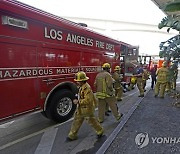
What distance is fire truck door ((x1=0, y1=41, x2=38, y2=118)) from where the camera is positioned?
4.16m

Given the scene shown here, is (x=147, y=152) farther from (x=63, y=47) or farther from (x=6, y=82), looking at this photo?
(x=63, y=47)

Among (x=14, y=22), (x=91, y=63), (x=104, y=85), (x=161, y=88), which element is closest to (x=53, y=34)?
(x=14, y=22)

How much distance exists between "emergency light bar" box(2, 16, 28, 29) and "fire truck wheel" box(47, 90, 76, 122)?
1.98 metres

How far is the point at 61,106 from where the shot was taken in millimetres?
5930

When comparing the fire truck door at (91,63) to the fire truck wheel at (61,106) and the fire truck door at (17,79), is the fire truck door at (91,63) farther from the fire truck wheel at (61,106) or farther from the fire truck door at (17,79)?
the fire truck door at (17,79)

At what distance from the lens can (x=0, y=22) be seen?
4035 mm

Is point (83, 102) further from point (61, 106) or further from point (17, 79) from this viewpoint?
point (61, 106)

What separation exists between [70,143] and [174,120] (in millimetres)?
2823

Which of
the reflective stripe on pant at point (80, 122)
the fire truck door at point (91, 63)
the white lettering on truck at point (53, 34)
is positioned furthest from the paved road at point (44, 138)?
the white lettering on truck at point (53, 34)

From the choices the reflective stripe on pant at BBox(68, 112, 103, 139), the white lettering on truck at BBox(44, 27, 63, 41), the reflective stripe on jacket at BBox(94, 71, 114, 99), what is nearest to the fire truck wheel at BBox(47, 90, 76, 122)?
the reflective stripe on jacket at BBox(94, 71, 114, 99)

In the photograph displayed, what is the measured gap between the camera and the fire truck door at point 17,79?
4156mm

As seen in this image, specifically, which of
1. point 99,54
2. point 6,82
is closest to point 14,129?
point 6,82

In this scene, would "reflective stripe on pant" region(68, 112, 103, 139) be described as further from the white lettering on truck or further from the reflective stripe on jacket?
the white lettering on truck

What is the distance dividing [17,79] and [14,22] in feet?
3.73
